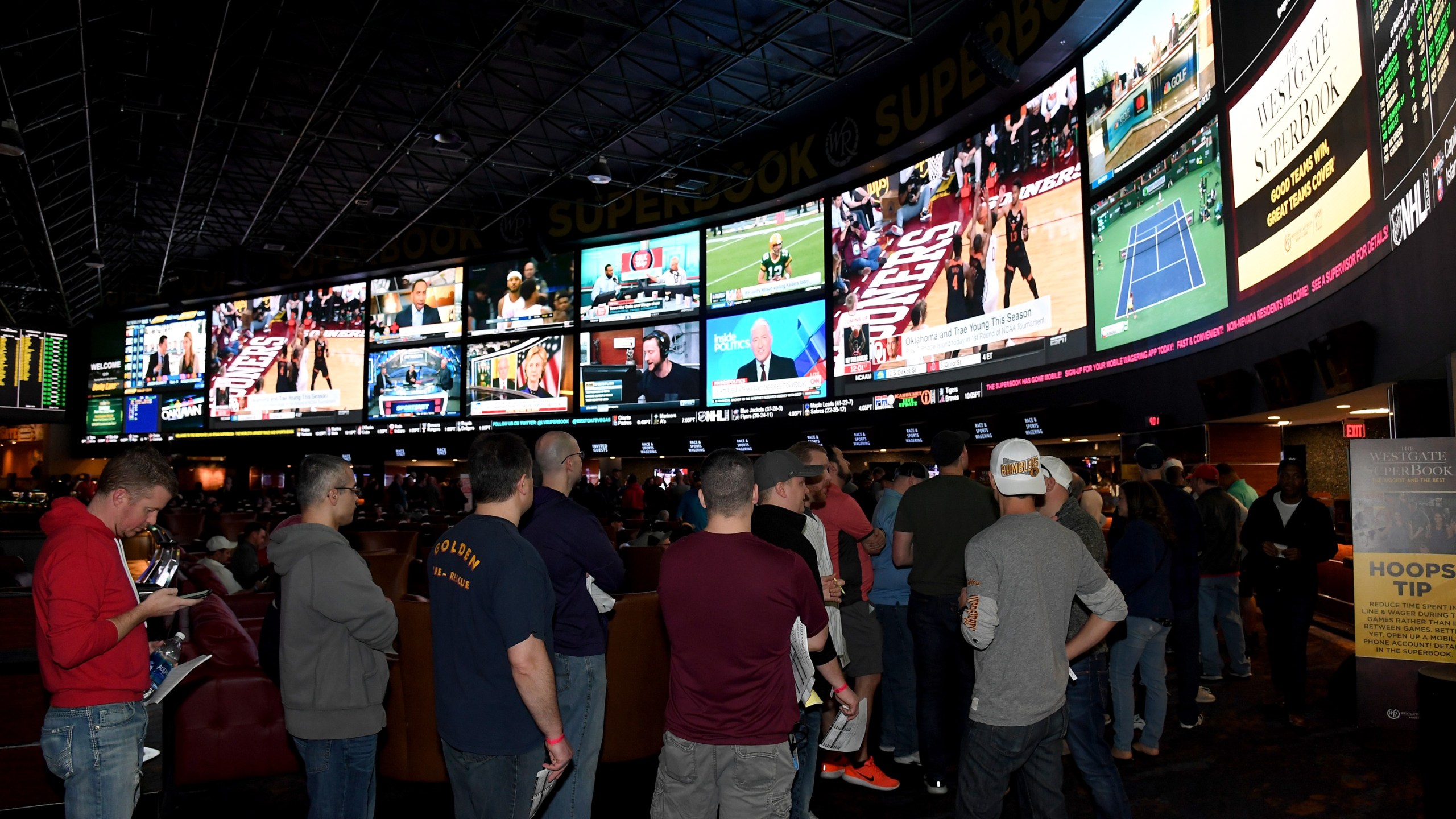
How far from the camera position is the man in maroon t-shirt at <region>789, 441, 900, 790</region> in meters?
4.30

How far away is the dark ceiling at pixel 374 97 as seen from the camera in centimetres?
1310

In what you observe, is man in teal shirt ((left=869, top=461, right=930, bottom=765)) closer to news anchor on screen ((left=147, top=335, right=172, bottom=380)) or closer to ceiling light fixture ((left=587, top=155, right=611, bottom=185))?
ceiling light fixture ((left=587, top=155, right=611, bottom=185))

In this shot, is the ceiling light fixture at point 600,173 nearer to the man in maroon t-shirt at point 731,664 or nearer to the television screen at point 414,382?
the television screen at point 414,382

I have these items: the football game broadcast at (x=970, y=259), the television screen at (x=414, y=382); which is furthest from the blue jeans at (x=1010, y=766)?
the television screen at (x=414, y=382)

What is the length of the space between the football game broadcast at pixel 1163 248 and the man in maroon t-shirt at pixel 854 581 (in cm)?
554

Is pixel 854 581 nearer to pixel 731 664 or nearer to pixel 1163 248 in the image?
pixel 731 664

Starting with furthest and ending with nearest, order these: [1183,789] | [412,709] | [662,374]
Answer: [662,374] < [1183,789] < [412,709]

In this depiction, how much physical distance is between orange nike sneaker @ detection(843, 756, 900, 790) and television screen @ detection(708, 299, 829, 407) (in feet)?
39.1

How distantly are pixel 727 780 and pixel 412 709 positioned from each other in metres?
2.25

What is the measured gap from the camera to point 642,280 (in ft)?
63.9

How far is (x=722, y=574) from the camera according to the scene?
2537mm

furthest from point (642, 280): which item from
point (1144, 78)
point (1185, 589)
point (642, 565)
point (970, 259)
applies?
point (1185, 589)

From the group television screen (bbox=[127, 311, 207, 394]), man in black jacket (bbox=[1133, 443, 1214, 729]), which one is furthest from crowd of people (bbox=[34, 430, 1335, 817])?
television screen (bbox=[127, 311, 207, 394])

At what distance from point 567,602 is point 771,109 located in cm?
Result: 1354
